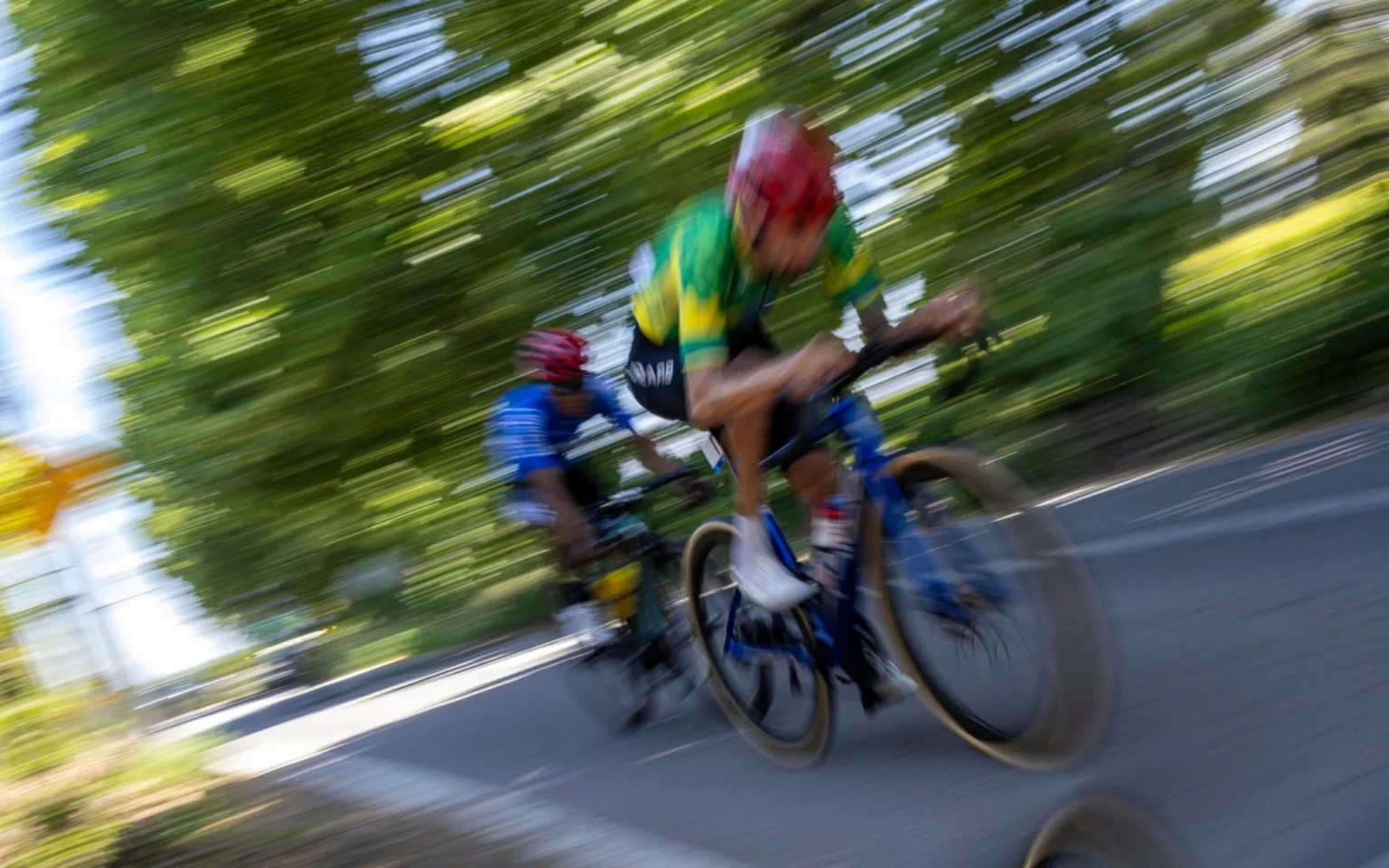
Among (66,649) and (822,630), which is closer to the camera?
(822,630)

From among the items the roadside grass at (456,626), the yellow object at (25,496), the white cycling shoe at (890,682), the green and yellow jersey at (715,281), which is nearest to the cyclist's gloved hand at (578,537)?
the green and yellow jersey at (715,281)

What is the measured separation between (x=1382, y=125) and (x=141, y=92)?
8.36 meters

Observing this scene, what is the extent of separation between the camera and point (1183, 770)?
11.3ft

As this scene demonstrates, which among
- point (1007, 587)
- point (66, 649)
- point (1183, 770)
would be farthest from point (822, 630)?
point (66, 649)

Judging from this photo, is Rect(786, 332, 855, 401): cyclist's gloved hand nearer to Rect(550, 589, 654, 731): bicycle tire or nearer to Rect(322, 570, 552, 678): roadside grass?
Rect(550, 589, 654, 731): bicycle tire

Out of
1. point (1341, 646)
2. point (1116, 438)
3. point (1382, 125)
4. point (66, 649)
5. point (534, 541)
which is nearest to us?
point (1341, 646)

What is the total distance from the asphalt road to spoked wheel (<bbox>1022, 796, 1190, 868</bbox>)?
0.06 metres

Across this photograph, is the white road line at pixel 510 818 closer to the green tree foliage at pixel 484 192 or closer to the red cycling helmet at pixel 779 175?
the red cycling helmet at pixel 779 175

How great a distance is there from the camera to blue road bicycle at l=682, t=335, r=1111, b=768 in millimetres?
3385

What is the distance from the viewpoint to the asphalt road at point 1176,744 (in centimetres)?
323

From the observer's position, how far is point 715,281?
368 centimetres

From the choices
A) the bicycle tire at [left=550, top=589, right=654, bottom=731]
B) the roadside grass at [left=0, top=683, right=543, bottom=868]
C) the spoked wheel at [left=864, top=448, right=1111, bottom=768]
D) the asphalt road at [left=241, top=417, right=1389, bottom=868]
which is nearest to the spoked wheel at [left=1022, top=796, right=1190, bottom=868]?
the asphalt road at [left=241, top=417, right=1389, bottom=868]

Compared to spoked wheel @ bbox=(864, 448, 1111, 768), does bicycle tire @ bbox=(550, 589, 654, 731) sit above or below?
below

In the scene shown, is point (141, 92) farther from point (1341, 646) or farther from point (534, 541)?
point (1341, 646)
